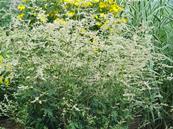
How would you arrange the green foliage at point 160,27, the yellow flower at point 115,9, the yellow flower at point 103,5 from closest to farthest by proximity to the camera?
1. the green foliage at point 160,27
2. the yellow flower at point 115,9
3. the yellow flower at point 103,5

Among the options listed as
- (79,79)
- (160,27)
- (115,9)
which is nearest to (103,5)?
(115,9)

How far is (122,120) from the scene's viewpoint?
353 centimetres

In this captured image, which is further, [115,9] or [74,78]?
Result: [115,9]

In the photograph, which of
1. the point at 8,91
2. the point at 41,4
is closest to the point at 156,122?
the point at 8,91

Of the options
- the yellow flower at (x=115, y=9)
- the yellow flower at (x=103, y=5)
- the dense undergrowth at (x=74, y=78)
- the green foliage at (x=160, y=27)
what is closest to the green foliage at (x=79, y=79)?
the dense undergrowth at (x=74, y=78)

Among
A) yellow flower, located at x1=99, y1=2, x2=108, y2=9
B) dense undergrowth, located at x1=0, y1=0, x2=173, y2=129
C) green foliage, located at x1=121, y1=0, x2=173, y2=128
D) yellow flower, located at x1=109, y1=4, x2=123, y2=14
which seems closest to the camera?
dense undergrowth, located at x1=0, y1=0, x2=173, y2=129

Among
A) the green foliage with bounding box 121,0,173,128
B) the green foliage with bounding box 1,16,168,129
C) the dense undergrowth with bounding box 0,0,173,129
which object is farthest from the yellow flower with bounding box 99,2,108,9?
the green foliage with bounding box 1,16,168,129

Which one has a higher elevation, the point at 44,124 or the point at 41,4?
the point at 41,4

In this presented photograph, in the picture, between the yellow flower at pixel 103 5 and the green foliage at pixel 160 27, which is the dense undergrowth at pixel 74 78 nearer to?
the green foliage at pixel 160 27

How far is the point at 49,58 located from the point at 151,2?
1.61 metres

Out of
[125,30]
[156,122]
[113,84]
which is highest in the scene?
[125,30]

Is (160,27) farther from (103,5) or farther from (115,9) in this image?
(103,5)

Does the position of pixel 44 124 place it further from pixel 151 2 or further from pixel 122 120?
pixel 151 2

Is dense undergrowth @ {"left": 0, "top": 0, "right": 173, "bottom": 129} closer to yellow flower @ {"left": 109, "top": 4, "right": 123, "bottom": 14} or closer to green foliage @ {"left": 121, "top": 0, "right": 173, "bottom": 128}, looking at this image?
green foliage @ {"left": 121, "top": 0, "right": 173, "bottom": 128}
